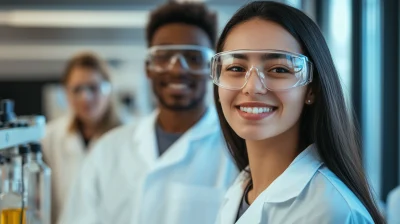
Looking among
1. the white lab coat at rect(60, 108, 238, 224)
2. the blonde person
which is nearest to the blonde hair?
the blonde person

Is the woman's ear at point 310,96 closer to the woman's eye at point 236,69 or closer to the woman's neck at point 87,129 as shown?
the woman's eye at point 236,69

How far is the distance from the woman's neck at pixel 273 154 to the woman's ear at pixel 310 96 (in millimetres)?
63

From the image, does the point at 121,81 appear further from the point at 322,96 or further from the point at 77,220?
the point at 322,96

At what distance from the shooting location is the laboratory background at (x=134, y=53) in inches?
89.7

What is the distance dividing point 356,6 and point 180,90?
4.01ft

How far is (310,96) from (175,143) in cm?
82

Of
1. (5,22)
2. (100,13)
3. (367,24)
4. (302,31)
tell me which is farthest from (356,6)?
(5,22)

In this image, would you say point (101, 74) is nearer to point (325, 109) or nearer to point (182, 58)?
point (182, 58)

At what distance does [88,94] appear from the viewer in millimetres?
3055

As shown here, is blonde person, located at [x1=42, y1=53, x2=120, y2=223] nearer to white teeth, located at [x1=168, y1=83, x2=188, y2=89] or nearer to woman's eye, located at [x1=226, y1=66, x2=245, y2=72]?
white teeth, located at [x1=168, y1=83, x2=188, y2=89]

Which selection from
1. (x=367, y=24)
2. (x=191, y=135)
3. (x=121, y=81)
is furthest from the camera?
(x=121, y=81)

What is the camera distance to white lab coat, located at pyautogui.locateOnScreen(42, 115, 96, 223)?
2.90m

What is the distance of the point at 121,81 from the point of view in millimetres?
6352

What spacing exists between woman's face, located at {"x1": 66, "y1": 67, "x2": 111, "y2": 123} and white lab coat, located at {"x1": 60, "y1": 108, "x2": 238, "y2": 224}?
3.36 feet
